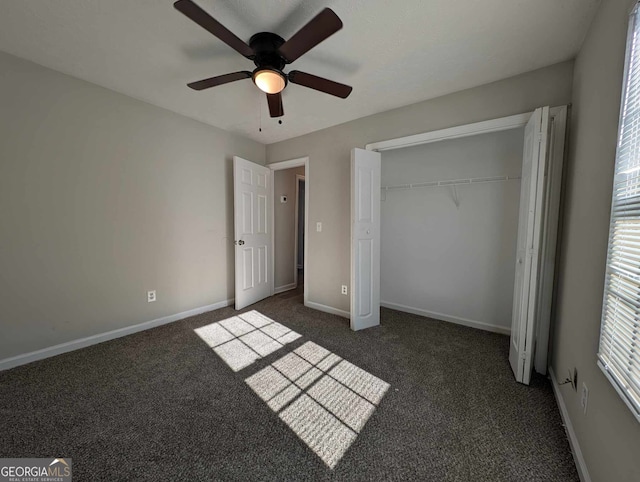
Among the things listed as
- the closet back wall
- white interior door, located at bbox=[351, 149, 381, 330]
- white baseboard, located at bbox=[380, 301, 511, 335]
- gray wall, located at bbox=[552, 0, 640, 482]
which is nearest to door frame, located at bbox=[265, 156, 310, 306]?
white interior door, located at bbox=[351, 149, 381, 330]

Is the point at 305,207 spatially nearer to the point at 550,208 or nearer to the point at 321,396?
the point at 321,396

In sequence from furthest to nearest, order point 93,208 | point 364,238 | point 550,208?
point 364,238, point 93,208, point 550,208

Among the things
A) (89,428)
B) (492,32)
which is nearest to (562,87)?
(492,32)

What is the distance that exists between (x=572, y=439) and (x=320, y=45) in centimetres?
284

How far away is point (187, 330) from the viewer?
8.85ft

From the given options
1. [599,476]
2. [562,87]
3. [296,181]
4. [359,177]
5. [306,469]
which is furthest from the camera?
[296,181]

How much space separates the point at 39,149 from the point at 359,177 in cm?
281

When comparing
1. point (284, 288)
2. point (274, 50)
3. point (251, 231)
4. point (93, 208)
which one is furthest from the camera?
point (284, 288)

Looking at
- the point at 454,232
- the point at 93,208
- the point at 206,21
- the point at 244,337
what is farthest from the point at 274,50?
the point at 454,232

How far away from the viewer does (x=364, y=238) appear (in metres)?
2.77

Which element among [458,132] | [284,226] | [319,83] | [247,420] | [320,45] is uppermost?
[320,45]

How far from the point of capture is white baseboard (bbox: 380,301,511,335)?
2699mm

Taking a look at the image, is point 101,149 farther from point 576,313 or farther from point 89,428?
point 576,313

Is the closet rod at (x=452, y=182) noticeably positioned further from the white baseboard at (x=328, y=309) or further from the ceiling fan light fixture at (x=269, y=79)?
the ceiling fan light fixture at (x=269, y=79)
